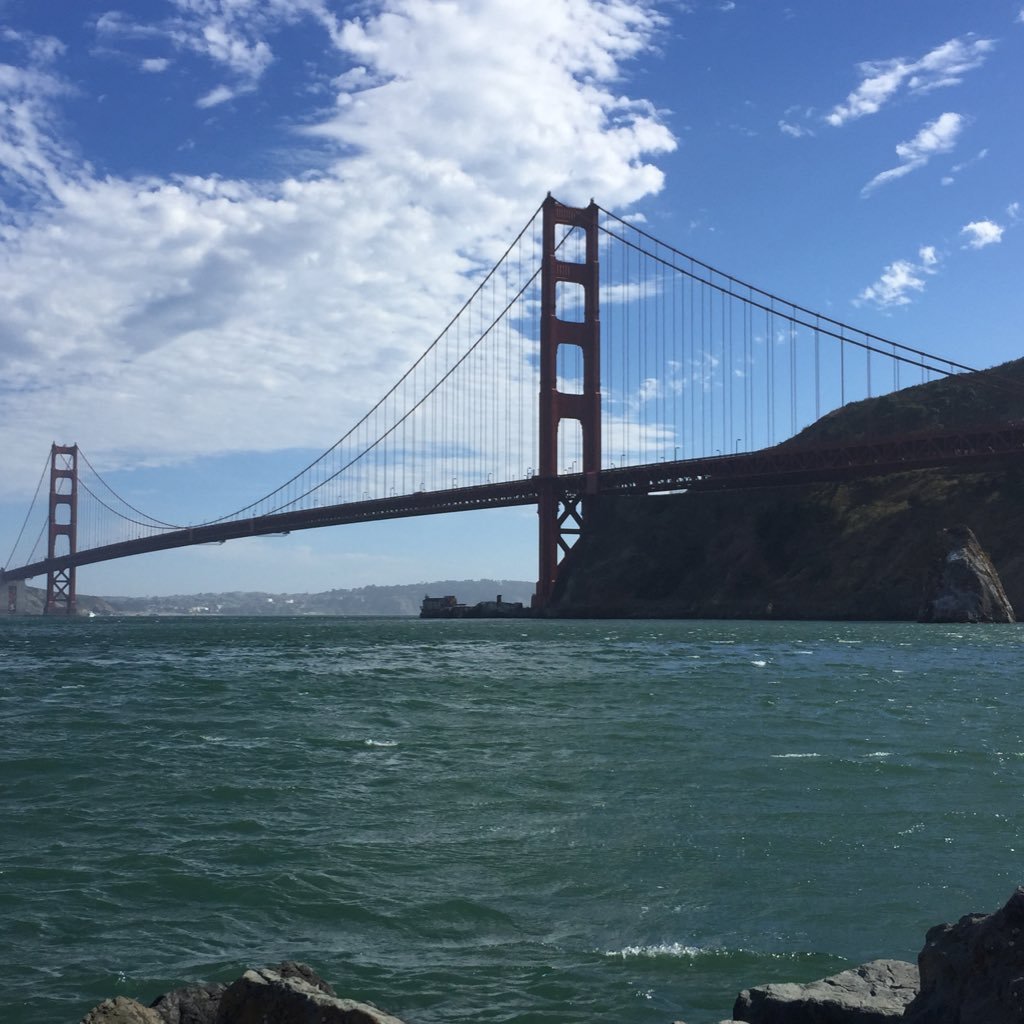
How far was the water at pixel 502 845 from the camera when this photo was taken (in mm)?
6547

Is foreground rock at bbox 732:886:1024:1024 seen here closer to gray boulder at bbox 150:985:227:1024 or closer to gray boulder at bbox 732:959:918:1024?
gray boulder at bbox 732:959:918:1024

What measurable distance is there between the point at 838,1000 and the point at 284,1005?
8.03 feet

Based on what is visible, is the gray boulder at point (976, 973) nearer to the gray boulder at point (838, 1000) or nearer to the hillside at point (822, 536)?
the gray boulder at point (838, 1000)

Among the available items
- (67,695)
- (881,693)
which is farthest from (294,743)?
(881,693)

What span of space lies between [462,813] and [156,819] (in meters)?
2.63

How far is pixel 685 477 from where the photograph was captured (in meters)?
71.5

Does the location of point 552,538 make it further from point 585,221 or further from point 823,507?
point 585,221

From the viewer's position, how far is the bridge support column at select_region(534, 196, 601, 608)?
77.3 m

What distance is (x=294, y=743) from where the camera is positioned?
14.8m

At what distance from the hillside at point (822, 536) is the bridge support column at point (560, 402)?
1.89 metres

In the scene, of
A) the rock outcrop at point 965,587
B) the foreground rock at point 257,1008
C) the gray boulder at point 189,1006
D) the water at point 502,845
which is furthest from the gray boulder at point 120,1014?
the rock outcrop at point 965,587

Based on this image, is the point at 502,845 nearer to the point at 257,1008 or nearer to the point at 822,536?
the point at 257,1008

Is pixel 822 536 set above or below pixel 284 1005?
above

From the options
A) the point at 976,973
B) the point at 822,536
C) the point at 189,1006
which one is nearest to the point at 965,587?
the point at 822,536
